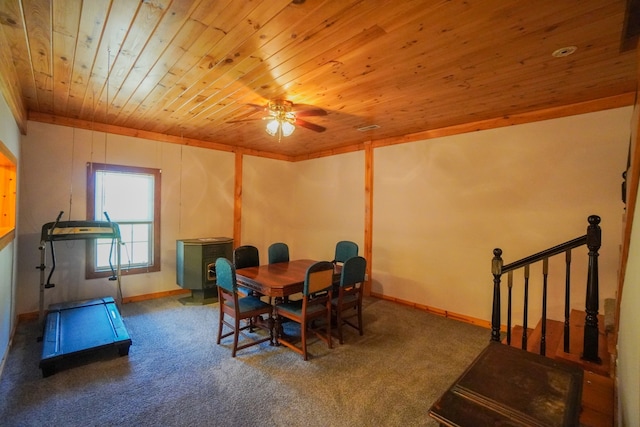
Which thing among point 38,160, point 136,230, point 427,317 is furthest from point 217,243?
point 427,317

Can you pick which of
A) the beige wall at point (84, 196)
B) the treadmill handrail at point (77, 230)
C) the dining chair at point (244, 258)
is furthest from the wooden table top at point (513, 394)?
the beige wall at point (84, 196)

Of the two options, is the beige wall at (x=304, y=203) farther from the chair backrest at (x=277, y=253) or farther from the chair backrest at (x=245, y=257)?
the chair backrest at (x=245, y=257)

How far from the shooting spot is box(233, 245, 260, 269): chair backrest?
12.7ft

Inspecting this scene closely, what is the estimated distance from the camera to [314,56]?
225cm

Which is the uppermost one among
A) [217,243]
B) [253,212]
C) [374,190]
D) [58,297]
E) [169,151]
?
[169,151]

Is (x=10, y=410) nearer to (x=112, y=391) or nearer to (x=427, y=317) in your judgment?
(x=112, y=391)

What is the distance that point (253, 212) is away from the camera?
19.4 ft

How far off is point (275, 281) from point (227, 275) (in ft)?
1.64

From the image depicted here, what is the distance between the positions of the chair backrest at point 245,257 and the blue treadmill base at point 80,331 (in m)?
1.36

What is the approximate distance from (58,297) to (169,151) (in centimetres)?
252

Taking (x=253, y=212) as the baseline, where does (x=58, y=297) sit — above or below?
below

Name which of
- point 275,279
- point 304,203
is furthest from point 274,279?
point 304,203

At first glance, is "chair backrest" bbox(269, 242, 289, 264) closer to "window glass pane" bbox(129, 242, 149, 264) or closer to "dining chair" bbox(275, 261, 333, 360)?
"dining chair" bbox(275, 261, 333, 360)

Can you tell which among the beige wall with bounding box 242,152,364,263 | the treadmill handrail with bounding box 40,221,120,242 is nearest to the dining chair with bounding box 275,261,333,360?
the beige wall with bounding box 242,152,364,263
